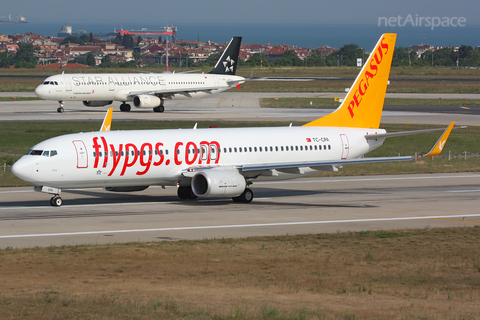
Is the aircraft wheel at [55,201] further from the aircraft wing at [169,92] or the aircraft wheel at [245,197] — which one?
the aircraft wing at [169,92]

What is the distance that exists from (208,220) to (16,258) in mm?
10812

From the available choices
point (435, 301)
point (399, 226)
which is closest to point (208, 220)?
point (399, 226)

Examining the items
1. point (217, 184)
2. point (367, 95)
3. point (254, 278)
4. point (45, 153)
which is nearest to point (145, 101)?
point (367, 95)

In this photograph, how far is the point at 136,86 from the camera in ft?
291

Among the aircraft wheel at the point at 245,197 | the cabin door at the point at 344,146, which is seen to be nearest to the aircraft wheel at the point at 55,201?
the aircraft wheel at the point at 245,197

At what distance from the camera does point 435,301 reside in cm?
1847

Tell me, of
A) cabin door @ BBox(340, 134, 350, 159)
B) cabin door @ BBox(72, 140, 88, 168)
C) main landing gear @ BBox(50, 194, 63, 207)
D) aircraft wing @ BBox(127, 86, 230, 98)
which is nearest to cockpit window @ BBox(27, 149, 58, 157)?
cabin door @ BBox(72, 140, 88, 168)

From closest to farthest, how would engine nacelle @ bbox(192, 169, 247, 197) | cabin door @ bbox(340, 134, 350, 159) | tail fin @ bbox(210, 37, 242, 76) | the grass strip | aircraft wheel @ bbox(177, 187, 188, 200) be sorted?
the grass strip, engine nacelle @ bbox(192, 169, 247, 197), aircraft wheel @ bbox(177, 187, 188, 200), cabin door @ bbox(340, 134, 350, 159), tail fin @ bbox(210, 37, 242, 76)

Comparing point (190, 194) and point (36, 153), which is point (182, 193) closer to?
point (190, 194)

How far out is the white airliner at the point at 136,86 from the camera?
83.6 m

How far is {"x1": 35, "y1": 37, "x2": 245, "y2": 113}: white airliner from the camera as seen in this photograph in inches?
3292

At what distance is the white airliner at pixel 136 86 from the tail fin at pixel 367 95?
4691cm

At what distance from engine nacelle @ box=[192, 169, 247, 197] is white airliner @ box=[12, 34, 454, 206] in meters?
0.05

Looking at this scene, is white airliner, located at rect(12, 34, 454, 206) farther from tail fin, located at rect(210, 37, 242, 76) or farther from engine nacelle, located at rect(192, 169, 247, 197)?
tail fin, located at rect(210, 37, 242, 76)
